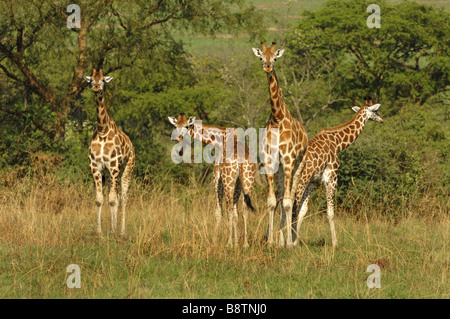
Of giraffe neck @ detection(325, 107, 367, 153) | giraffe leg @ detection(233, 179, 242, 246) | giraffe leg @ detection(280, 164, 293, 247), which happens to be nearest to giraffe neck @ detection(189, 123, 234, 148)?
giraffe leg @ detection(233, 179, 242, 246)

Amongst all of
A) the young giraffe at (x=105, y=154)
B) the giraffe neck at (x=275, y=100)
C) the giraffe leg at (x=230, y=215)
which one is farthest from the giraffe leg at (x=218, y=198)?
the young giraffe at (x=105, y=154)

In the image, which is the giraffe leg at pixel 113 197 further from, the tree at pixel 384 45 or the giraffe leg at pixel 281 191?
the tree at pixel 384 45

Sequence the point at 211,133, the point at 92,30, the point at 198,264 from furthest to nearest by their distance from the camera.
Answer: the point at 92,30, the point at 211,133, the point at 198,264

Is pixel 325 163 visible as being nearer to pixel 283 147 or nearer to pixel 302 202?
pixel 302 202

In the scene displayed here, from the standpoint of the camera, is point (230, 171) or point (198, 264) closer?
point (198, 264)

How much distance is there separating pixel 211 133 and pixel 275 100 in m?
1.35

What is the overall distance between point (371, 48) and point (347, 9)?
251cm

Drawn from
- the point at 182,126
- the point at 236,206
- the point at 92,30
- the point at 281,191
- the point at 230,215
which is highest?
the point at 92,30

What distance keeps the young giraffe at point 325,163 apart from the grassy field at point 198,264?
75cm

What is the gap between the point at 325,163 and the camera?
10336 mm

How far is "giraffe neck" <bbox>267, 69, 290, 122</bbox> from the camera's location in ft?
30.7

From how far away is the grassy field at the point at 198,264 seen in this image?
7.66m

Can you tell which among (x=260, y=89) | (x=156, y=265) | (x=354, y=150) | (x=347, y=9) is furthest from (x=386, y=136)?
(x=347, y=9)

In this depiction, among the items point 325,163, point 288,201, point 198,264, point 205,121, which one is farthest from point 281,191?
point 205,121
